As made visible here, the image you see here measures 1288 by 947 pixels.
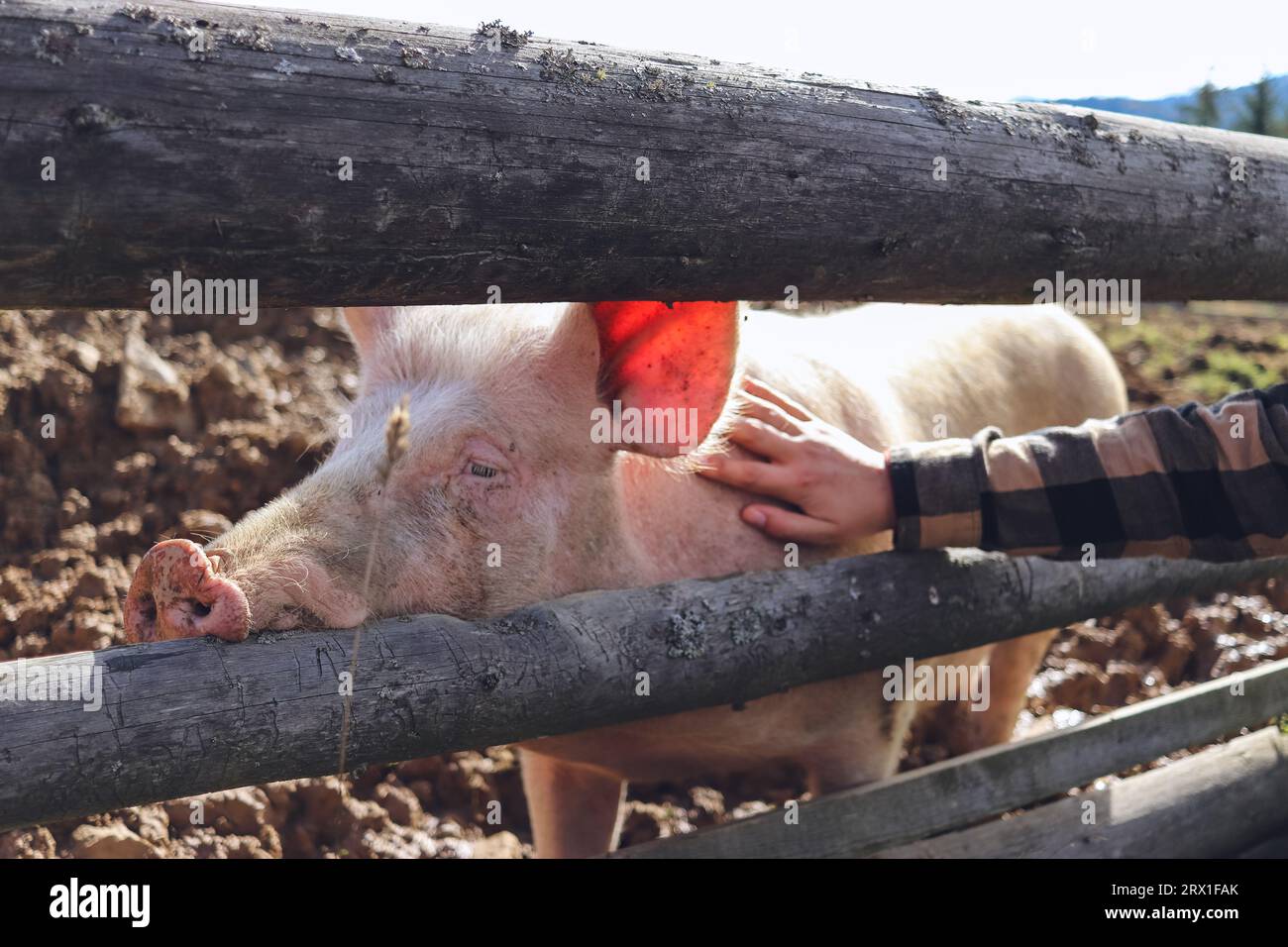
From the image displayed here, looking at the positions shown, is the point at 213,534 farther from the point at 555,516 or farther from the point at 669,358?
the point at 669,358

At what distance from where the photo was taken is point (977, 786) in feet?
9.50

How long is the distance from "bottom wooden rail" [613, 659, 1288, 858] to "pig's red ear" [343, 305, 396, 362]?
4.49ft

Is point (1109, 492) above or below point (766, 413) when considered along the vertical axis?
below

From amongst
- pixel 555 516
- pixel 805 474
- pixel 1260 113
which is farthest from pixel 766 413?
pixel 1260 113

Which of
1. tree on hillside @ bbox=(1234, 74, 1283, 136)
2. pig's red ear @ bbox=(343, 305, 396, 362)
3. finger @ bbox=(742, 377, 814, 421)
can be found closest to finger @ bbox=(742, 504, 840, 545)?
finger @ bbox=(742, 377, 814, 421)

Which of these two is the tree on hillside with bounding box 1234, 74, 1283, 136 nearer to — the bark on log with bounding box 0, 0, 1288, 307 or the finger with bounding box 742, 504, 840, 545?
the finger with bounding box 742, 504, 840, 545

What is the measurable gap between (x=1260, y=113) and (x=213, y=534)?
1683 centimetres

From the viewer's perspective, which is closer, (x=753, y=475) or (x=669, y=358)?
(x=669, y=358)

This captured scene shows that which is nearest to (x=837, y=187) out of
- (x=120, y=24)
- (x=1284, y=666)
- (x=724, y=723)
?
(x=120, y=24)

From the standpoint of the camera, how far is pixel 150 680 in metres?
1.64

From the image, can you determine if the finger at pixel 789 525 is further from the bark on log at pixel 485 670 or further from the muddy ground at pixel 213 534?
the muddy ground at pixel 213 534

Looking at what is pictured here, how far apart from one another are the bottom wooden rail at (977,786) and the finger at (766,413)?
2.99 feet

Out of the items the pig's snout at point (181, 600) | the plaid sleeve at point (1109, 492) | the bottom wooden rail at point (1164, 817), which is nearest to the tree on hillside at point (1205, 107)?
the bottom wooden rail at point (1164, 817)

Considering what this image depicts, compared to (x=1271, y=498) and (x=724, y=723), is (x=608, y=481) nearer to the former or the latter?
(x=724, y=723)
